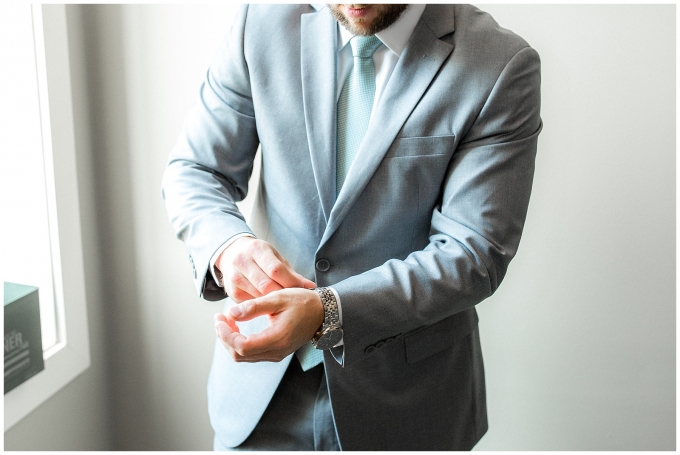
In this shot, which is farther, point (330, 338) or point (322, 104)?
point (322, 104)

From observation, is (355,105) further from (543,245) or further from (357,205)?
(543,245)

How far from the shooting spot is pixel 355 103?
122 centimetres

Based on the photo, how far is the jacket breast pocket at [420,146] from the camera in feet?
3.78

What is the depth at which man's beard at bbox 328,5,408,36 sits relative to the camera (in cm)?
113

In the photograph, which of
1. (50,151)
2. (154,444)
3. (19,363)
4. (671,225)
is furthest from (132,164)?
(671,225)

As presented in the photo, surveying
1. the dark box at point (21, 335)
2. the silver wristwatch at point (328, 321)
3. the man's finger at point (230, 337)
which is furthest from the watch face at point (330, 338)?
the dark box at point (21, 335)

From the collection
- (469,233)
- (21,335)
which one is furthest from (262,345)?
(21,335)

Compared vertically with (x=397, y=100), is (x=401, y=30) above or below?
above

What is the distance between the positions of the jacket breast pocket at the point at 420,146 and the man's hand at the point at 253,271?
0.92 feet

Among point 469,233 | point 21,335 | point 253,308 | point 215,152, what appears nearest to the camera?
point 253,308

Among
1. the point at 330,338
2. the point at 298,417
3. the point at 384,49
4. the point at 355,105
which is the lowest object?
the point at 298,417

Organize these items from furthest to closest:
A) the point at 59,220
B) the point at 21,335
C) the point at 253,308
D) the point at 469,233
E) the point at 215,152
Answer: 1. the point at 59,220
2. the point at 21,335
3. the point at 215,152
4. the point at 469,233
5. the point at 253,308

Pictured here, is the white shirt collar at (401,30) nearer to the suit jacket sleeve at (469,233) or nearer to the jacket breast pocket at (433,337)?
the suit jacket sleeve at (469,233)

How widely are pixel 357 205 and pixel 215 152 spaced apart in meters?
0.31
